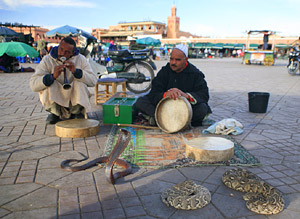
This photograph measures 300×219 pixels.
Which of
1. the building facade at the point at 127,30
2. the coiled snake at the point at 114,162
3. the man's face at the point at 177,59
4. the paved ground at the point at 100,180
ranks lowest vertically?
the paved ground at the point at 100,180

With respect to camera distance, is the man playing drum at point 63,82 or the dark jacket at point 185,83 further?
the dark jacket at point 185,83

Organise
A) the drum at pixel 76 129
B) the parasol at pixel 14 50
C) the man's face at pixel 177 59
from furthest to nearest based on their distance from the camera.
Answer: the parasol at pixel 14 50, the man's face at pixel 177 59, the drum at pixel 76 129

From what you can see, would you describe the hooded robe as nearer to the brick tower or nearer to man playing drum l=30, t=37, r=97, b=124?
man playing drum l=30, t=37, r=97, b=124

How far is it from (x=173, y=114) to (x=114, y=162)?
153 centimetres

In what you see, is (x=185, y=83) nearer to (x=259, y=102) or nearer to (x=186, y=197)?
(x=259, y=102)

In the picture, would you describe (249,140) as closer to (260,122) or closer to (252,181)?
(260,122)

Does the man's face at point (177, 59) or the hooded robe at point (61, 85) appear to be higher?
the man's face at point (177, 59)

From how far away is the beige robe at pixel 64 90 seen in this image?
12.5ft

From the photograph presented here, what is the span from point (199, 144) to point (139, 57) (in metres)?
4.40

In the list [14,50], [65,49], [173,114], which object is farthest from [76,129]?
[14,50]

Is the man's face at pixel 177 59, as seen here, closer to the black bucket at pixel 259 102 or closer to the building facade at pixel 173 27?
the black bucket at pixel 259 102

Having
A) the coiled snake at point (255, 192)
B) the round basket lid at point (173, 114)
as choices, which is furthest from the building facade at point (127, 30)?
the coiled snake at point (255, 192)

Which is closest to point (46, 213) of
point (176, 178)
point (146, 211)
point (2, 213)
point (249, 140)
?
point (2, 213)

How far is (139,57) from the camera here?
22.8ft
